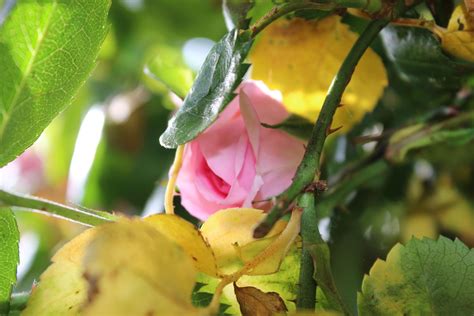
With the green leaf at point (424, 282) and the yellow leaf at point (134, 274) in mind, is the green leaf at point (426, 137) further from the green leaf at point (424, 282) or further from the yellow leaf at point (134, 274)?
the yellow leaf at point (134, 274)

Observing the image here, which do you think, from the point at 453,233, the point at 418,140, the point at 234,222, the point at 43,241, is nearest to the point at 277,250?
the point at 234,222

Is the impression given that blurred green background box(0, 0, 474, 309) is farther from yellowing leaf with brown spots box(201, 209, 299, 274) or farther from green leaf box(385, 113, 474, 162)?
yellowing leaf with brown spots box(201, 209, 299, 274)

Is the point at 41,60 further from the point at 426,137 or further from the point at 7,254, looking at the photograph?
the point at 426,137

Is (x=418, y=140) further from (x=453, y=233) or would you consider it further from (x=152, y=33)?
(x=152, y=33)

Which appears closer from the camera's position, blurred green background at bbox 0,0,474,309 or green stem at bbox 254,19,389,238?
green stem at bbox 254,19,389,238

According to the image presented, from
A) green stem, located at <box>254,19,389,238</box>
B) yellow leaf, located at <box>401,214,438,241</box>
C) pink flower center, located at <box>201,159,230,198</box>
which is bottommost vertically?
yellow leaf, located at <box>401,214,438,241</box>

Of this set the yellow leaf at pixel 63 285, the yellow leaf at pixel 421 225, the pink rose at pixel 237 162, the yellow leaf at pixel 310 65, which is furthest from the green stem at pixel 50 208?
the yellow leaf at pixel 421 225

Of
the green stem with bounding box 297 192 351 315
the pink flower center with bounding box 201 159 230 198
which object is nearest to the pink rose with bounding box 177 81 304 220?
the pink flower center with bounding box 201 159 230 198
